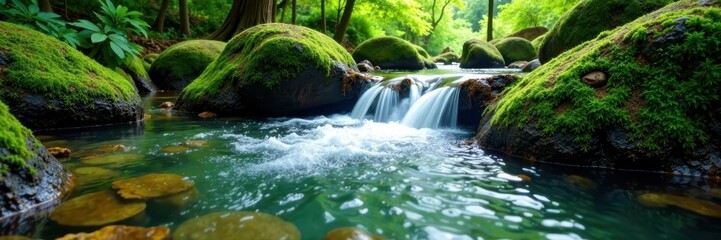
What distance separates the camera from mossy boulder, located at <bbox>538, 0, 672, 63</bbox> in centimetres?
745

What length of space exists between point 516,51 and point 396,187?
53.7 feet

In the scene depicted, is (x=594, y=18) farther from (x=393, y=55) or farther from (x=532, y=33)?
(x=532, y=33)

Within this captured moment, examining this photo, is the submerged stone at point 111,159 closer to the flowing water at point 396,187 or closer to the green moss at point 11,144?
the flowing water at point 396,187

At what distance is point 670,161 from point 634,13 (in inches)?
205

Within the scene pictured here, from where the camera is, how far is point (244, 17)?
636 inches

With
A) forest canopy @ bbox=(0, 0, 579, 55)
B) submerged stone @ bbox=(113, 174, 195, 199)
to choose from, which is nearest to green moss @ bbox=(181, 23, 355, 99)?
submerged stone @ bbox=(113, 174, 195, 199)

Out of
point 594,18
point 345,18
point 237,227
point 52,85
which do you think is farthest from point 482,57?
point 237,227

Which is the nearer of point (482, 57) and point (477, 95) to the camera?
point (477, 95)

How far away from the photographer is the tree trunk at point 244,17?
15992 millimetres

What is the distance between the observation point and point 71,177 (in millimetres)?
3256

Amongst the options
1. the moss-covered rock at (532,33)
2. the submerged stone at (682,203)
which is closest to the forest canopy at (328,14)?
the moss-covered rock at (532,33)

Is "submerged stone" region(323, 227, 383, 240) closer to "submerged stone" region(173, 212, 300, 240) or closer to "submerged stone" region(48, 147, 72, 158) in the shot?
"submerged stone" region(173, 212, 300, 240)

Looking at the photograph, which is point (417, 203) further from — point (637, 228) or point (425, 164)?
point (637, 228)

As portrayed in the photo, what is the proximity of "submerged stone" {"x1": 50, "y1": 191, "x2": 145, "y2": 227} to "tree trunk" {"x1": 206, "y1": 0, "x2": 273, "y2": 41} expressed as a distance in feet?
46.2
